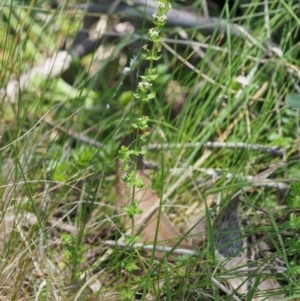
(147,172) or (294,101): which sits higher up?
(294,101)

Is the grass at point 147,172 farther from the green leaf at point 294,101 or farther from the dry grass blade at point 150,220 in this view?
the green leaf at point 294,101

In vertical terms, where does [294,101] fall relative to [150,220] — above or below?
above

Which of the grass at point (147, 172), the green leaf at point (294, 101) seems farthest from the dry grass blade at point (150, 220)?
the green leaf at point (294, 101)

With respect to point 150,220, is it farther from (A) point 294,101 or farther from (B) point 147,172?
(A) point 294,101

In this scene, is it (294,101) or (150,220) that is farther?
(150,220)

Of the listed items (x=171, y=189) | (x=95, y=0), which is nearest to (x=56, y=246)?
(x=171, y=189)

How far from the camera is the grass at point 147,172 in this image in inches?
69.3

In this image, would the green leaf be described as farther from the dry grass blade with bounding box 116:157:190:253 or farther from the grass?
the dry grass blade with bounding box 116:157:190:253

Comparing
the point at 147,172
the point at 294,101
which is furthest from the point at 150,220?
the point at 294,101

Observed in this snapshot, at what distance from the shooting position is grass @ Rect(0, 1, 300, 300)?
1760mm

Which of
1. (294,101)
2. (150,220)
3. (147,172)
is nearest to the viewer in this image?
(294,101)

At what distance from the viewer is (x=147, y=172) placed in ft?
7.85

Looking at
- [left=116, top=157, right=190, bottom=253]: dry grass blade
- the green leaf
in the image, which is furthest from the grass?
the green leaf

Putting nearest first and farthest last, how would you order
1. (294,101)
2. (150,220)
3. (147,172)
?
(294,101)
(150,220)
(147,172)
